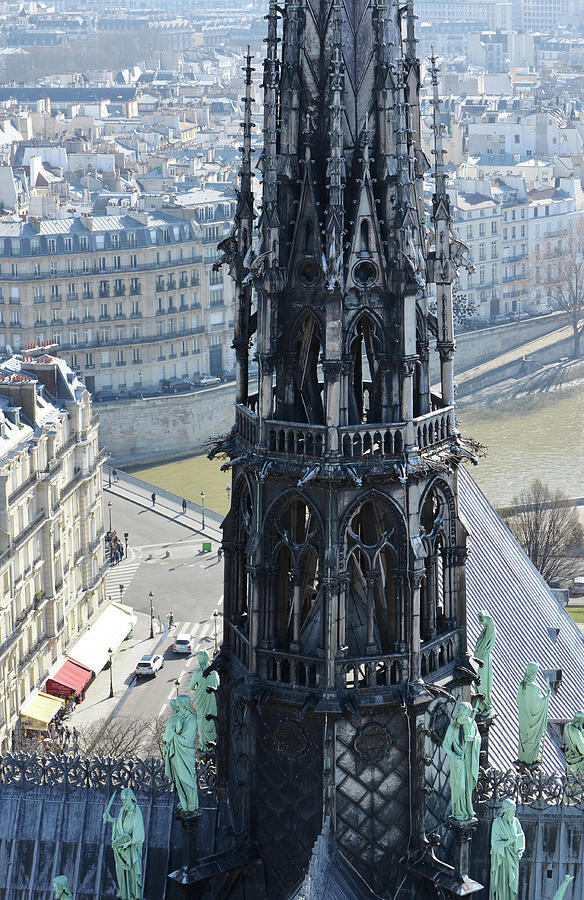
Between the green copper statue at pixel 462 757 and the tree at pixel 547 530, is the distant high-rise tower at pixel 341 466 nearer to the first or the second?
the green copper statue at pixel 462 757

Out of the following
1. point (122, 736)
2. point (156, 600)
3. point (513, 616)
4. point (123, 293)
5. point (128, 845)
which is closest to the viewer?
point (128, 845)

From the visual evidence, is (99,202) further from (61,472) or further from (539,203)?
(61,472)

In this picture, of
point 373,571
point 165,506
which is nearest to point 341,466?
point 373,571

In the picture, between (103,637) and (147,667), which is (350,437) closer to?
(147,667)

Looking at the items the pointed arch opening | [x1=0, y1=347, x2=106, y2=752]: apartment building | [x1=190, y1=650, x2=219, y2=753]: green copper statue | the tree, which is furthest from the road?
the pointed arch opening

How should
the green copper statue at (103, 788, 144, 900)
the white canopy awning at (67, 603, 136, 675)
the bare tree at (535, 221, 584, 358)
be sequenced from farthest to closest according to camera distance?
1. the bare tree at (535, 221, 584, 358)
2. the white canopy awning at (67, 603, 136, 675)
3. the green copper statue at (103, 788, 144, 900)

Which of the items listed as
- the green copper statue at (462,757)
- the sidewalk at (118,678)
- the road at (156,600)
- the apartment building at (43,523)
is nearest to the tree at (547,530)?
the road at (156,600)

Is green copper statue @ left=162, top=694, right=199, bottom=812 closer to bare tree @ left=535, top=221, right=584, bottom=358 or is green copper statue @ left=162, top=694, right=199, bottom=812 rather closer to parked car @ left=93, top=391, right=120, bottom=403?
parked car @ left=93, top=391, right=120, bottom=403
